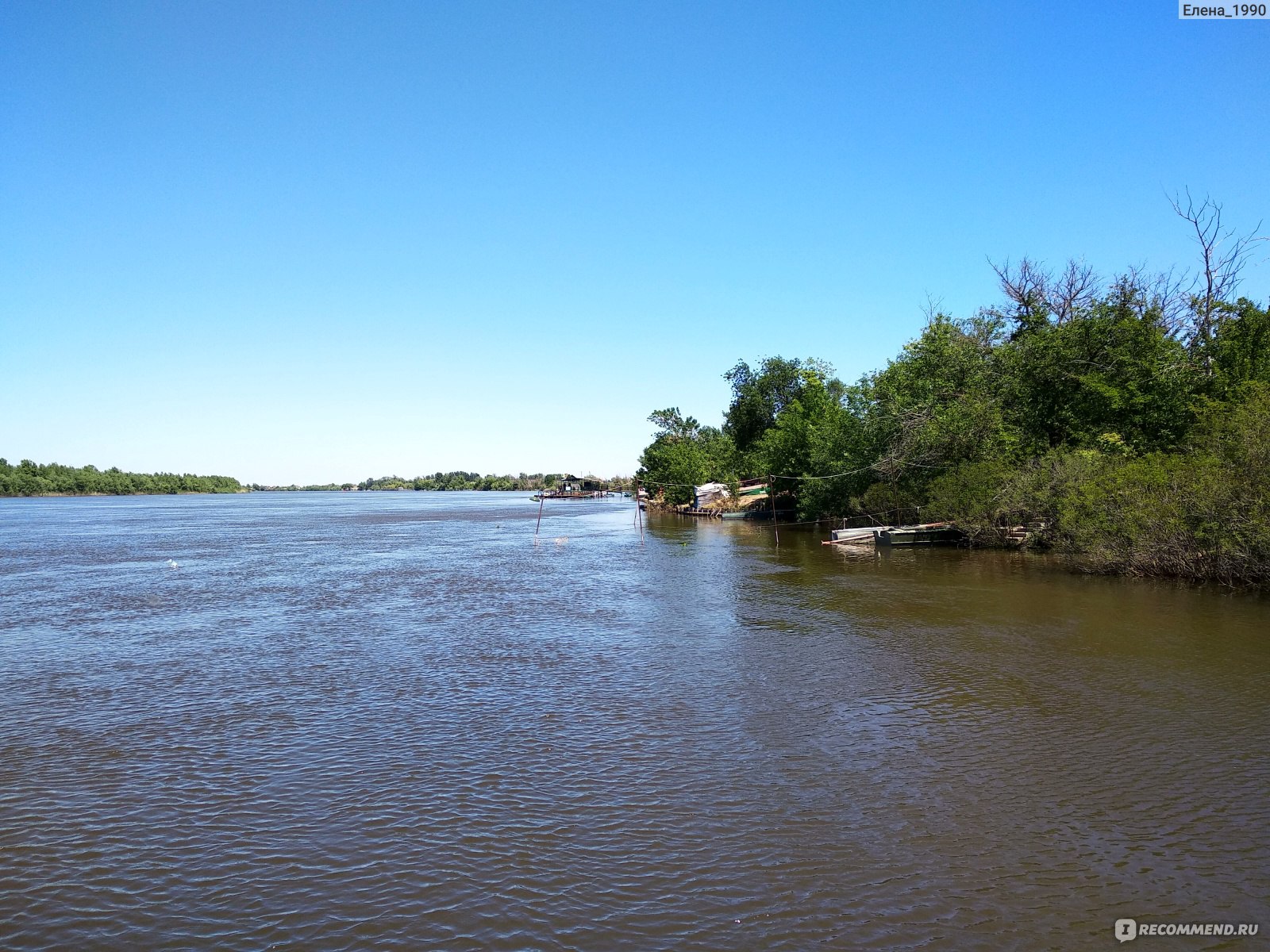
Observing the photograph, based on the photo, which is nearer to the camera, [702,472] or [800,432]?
[800,432]

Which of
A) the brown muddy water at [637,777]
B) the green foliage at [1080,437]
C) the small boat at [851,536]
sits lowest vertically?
the brown muddy water at [637,777]

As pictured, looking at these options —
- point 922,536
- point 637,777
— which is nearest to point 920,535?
point 922,536

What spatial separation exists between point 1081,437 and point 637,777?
31481 mm

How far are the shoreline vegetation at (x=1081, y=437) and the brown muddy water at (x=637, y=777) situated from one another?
2.52m

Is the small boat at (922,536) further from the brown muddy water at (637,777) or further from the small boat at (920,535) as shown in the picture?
the brown muddy water at (637,777)

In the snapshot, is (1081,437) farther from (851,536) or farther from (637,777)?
(637,777)

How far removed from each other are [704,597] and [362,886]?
661 inches

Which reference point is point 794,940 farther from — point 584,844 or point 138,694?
point 138,694

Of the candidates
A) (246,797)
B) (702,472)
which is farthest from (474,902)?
(702,472)

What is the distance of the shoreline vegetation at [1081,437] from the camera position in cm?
2044

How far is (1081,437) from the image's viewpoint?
3325 cm

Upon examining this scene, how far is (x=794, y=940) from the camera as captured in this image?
219 inches

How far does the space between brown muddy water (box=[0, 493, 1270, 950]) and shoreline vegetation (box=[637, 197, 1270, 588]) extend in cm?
252

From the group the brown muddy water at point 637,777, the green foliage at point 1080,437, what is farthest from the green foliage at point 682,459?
the brown muddy water at point 637,777
